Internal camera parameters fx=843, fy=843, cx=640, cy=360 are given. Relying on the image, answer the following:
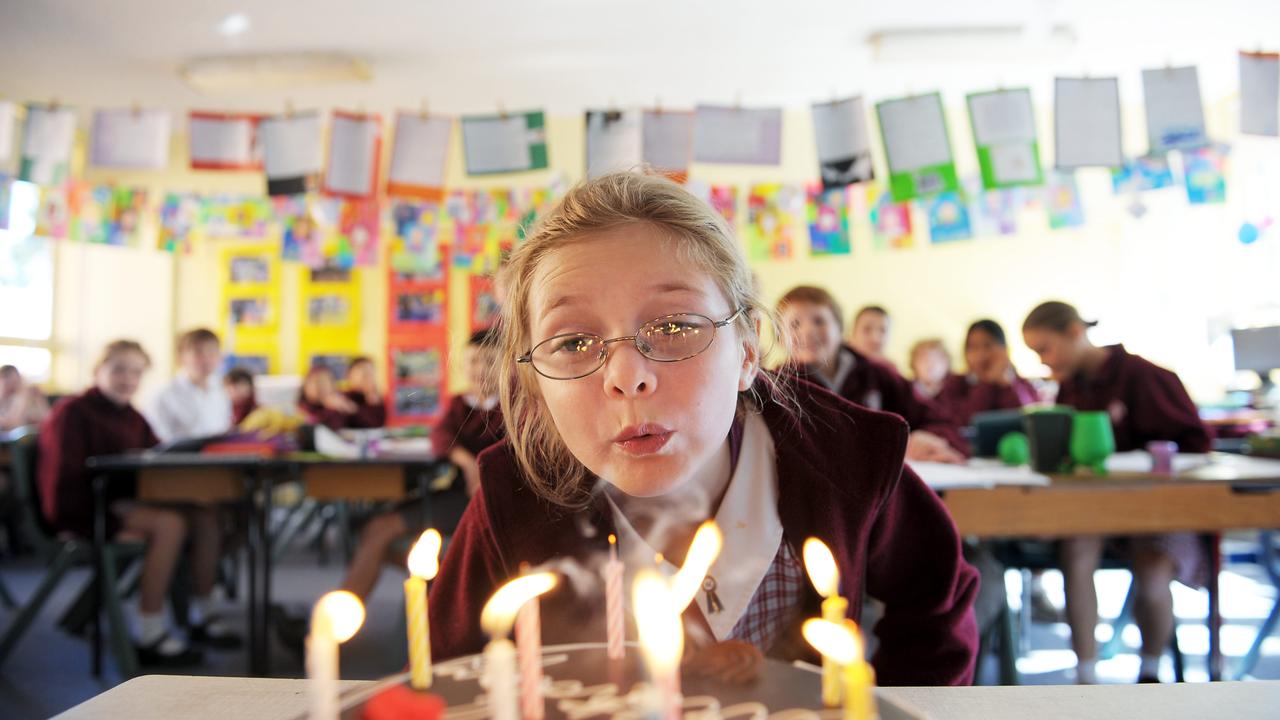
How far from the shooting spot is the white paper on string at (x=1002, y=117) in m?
3.31

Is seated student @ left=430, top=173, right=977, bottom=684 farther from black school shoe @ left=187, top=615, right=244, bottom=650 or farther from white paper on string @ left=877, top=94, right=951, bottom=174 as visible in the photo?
black school shoe @ left=187, top=615, right=244, bottom=650

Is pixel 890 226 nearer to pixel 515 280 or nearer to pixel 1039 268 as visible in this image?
pixel 1039 268

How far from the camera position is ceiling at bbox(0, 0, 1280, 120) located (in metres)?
4.62

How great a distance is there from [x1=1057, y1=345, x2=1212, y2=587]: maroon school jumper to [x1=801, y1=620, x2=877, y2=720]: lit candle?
264cm

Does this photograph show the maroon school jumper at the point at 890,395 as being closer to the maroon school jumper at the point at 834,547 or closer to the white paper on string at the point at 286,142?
the maroon school jumper at the point at 834,547

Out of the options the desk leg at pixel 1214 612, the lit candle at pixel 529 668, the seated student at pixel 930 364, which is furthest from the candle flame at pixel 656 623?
the seated student at pixel 930 364

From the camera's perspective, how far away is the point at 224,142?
3699 mm

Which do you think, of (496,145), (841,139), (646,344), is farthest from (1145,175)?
(646,344)

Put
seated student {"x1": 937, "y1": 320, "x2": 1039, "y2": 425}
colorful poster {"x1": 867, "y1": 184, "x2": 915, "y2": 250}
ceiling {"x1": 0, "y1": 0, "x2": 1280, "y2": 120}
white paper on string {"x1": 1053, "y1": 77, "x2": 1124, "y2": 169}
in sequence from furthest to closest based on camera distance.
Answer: colorful poster {"x1": 867, "y1": 184, "x2": 915, "y2": 250} → ceiling {"x1": 0, "y1": 0, "x2": 1280, "y2": 120} → seated student {"x1": 937, "y1": 320, "x2": 1039, "y2": 425} → white paper on string {"x1": 1053, "y1": 77, "x2": 1124, "y2": 169}

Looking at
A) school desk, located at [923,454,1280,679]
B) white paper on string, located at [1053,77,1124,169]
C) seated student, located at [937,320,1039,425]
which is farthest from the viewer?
seated student, located at [937,320,1039,425]

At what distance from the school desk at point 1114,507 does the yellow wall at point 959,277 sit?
424 centimetres

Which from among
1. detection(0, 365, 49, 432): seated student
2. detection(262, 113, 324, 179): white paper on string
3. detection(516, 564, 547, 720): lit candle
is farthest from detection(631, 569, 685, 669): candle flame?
detection(0, 365, 49, 432): seated student

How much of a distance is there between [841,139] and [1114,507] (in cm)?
192

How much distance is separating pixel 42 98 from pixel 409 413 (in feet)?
11.0
